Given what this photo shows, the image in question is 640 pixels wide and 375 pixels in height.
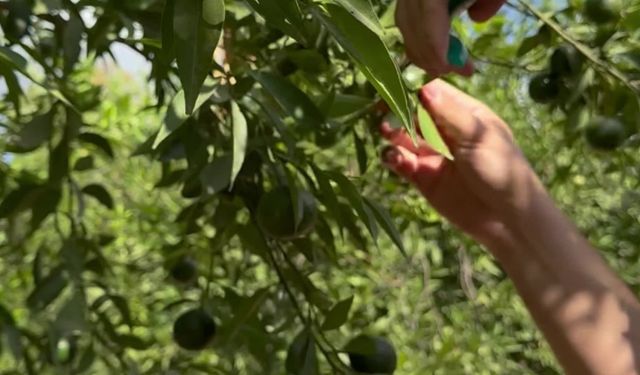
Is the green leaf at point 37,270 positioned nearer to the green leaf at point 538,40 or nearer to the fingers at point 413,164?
the fingers at point 413,164

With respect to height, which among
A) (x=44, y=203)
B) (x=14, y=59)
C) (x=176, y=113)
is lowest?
(x=44, y=203)

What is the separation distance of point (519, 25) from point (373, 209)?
39.8 inches

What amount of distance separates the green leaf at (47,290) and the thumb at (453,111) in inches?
17.7

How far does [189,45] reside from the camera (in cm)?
49

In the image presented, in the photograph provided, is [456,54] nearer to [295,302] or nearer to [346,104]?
[346,104]

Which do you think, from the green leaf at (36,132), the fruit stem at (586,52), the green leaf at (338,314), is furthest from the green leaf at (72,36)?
the fruit stem at (586,52)

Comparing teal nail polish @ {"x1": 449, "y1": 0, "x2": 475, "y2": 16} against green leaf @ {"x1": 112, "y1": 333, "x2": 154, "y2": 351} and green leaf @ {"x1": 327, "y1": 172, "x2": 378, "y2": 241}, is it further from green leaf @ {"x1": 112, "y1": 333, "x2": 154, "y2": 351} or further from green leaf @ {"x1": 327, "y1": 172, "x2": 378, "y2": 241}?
green leaf @ {"x1": 112, "y1": 333, "x2": 154, "y2": 351}

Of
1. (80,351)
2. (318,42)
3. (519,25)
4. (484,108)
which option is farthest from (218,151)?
(519,25)

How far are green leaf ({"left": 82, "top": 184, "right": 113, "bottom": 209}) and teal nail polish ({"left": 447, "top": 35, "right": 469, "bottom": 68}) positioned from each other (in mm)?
539

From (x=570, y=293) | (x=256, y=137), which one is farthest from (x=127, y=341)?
(x=570, y=293)

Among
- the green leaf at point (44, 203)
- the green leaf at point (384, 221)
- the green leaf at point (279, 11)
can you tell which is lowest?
the green leaf at point (44, 203)

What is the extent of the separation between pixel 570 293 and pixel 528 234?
9 cm

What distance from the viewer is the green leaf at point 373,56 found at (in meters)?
0.46

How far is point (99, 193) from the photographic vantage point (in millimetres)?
1277
